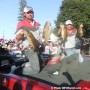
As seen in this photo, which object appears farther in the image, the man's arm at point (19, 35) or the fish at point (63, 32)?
the fish at point (63, 32)

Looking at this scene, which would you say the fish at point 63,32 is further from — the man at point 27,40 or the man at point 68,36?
the man at point 27,40

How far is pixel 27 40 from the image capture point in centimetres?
714

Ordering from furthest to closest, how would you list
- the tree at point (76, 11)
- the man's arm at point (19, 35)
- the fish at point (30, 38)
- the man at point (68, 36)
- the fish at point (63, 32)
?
the tree at point (76, 11) < the man at point (68, 36) < the fish at point (63, 32) < the man's arm at point (19, 35) < the fish at point (30, 38)

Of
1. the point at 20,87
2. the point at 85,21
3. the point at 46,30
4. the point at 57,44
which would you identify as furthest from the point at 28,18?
the point at 85,21

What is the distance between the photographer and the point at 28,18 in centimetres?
754

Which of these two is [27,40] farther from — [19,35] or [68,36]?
[68,36]

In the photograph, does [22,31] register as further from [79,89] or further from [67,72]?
[79,89]

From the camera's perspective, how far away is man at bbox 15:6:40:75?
648 centimetres

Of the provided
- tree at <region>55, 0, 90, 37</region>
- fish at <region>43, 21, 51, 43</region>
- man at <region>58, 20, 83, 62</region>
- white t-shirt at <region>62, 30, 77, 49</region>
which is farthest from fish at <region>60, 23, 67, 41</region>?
tree at <region>55, 0, 90, 37</region>

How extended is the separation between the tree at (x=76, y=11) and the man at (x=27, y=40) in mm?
35723

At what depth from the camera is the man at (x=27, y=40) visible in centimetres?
648

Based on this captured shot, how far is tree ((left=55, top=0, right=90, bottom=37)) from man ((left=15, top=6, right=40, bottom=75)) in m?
35.7

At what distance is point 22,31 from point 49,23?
1.16 metres

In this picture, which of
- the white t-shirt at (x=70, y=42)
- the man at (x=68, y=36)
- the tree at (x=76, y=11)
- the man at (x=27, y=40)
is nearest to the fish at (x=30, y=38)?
the man at (x=27, y=40)
